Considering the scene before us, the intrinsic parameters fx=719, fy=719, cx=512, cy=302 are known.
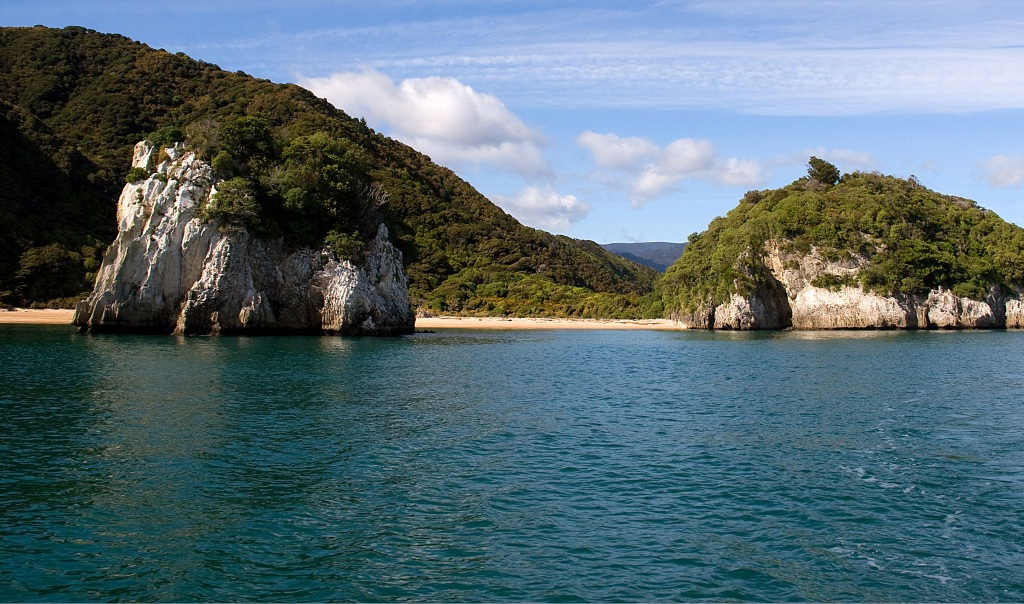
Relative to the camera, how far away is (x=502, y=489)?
16.0 m

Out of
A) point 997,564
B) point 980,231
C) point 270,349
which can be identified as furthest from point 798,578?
point 980,231

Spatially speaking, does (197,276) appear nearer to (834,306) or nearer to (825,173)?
(834,306)

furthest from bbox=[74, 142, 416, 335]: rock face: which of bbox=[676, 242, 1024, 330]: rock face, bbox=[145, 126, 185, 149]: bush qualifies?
bbox=[676, 242, 1024, 330]: rock face

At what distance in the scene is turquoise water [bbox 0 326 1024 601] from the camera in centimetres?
1129

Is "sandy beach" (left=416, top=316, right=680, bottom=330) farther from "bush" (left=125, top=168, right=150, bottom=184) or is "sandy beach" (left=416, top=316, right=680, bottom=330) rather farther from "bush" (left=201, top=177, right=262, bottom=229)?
"bush" (left=125, top=168, right=150, bottom=184)

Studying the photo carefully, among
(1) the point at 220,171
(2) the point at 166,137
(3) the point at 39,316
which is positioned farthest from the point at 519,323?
(3) the point at 39,316

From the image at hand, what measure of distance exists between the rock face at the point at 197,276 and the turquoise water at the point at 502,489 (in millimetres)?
23454

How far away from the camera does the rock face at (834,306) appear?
83.6 m

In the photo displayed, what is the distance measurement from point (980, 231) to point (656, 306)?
4310 centimetres

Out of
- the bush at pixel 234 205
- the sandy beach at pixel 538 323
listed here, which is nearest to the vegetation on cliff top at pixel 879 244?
the sandy beach at pixel 538 323

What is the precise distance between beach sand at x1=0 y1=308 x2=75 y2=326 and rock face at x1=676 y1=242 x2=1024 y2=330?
7121 centimetres

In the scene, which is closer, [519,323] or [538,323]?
[519,323]

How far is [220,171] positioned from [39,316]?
28.2m

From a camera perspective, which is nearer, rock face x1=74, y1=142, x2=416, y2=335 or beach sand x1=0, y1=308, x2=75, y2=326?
rock face x1=74, y1=142, x2=416, y2=335
